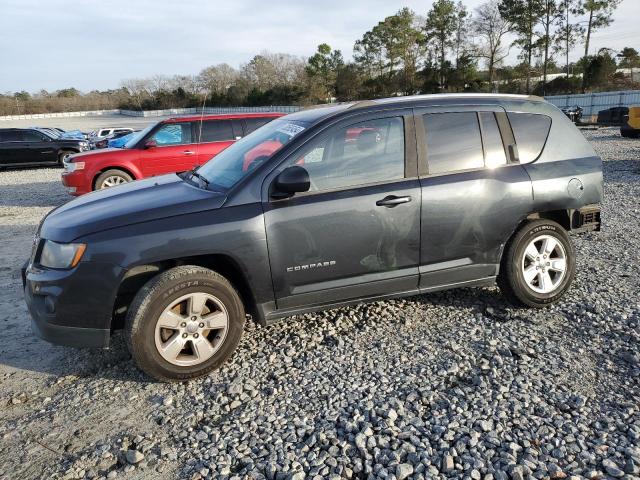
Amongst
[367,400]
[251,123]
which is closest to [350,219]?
[367,400]

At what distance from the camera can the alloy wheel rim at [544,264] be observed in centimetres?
422

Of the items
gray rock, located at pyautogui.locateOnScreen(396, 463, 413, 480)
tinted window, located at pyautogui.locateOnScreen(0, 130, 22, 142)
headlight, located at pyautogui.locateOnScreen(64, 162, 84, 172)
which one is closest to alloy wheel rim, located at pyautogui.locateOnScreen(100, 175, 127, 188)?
headlight, located at pyautogui.locateOnScreen(64, 162, 84, 172)

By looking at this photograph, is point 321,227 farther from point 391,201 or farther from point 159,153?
point 159,153

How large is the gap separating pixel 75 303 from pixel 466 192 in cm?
291

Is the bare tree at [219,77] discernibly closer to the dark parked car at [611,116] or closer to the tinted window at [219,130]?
the dark parked car at [611,116]

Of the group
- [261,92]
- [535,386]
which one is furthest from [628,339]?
[261,92]

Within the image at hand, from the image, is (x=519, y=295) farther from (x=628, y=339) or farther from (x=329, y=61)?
(x=329, y=61)

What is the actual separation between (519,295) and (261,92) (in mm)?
66338

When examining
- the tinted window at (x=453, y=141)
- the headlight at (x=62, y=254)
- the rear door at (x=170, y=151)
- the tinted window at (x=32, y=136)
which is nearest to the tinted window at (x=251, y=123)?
the rear door at (x=170, y=151)

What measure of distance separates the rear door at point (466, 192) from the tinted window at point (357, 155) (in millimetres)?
206

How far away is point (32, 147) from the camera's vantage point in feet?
57.9

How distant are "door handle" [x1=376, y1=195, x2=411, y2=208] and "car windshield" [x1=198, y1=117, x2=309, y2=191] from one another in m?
0.82

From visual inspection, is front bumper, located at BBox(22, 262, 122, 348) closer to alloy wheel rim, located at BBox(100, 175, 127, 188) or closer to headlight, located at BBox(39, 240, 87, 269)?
headlight, located at BBox(39, 240, 87, 269)

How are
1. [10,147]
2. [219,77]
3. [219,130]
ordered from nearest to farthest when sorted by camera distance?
[219,130], [10,147], [219,77]
